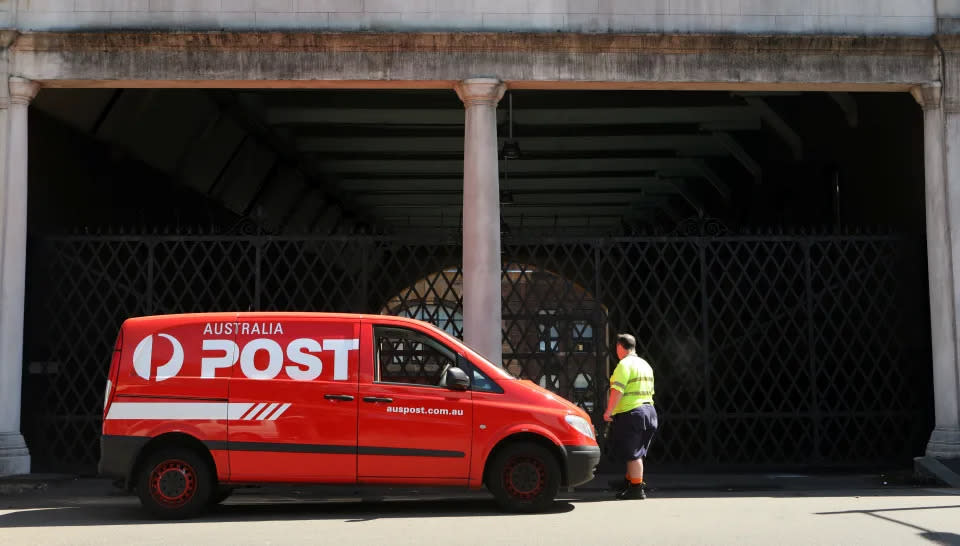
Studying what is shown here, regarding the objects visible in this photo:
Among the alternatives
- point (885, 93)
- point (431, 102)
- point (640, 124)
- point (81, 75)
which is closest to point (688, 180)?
point (640, 124)

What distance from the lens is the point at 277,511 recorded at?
10320 millimetres

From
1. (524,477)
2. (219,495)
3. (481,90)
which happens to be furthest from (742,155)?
(219,495)

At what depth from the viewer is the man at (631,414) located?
1097cm

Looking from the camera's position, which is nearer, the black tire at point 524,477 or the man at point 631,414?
the black tire at point 524,477

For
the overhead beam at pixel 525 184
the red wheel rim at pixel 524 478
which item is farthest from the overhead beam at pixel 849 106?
the overhead beam at pixel 525 184

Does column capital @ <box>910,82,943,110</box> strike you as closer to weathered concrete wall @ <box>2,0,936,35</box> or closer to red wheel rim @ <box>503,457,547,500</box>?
weathered concrete wall @ <box>2,0,936,35</box>

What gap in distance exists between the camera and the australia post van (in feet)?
31.4

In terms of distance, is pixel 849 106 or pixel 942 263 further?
pixel 849 106

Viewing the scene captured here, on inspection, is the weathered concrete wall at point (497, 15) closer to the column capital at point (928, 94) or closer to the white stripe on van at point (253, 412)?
the column capital at point (928, 94)

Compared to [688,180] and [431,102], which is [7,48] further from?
[688,180]

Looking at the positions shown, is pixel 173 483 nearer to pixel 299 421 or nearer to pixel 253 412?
pixel 253 412

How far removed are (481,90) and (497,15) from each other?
1008 mm

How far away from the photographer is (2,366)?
12.4m

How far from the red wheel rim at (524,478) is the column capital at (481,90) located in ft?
17.1
